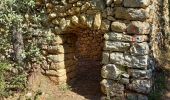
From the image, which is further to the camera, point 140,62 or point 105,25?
point 105,25

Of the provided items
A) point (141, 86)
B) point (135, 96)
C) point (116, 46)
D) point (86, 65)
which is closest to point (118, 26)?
point (116, 46)

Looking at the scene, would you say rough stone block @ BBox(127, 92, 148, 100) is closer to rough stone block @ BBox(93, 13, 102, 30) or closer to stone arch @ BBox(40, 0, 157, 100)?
stone arch @ BBox(40, 0, 157, 100)

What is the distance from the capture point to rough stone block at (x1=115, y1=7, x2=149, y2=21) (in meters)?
6.13

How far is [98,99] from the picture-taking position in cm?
685

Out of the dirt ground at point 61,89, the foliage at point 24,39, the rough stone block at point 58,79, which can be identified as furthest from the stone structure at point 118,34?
the dirt ground at point 61,89

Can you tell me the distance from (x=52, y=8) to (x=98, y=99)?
206cm

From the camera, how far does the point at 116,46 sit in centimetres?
642

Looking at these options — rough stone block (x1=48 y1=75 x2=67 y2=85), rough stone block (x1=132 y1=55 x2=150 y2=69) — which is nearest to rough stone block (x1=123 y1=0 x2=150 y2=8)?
rough stone block (x1=132 y1=55 x2=150 y2=69)

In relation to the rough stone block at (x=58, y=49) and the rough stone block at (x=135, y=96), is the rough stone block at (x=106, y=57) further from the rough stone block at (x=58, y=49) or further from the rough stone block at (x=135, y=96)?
the rough stone block at (x=58, y=49)

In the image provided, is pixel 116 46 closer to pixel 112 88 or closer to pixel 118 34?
pixel 118 34

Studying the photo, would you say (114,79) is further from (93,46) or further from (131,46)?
(93,46)

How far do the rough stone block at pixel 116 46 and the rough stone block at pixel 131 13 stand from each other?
0.48 metres

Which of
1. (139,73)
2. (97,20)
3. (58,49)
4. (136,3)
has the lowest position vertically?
(139,73)

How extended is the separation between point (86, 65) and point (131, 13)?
11.0ft
